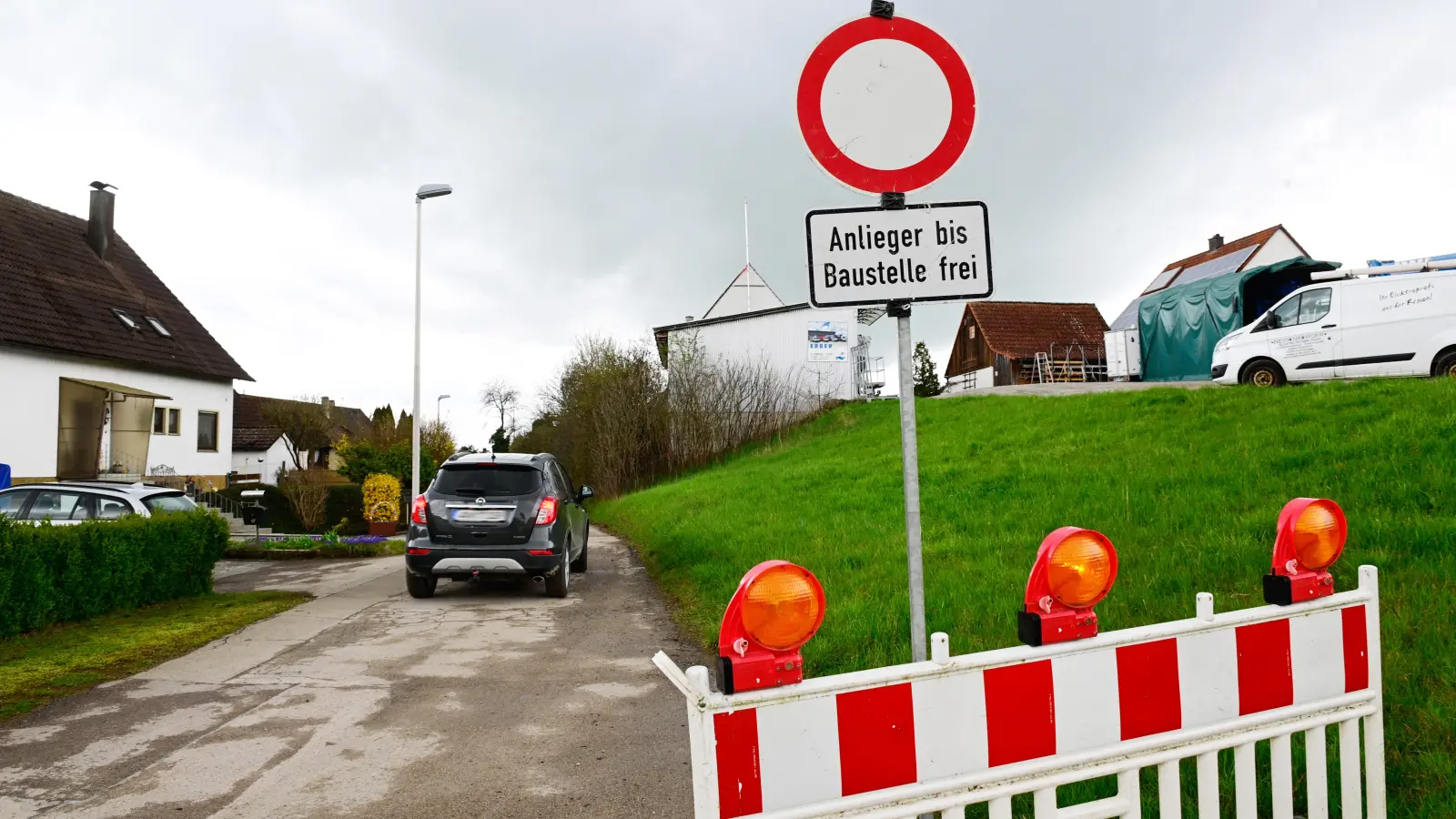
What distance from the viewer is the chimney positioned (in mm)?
30398

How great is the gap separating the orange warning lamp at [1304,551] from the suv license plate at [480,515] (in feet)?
29.0

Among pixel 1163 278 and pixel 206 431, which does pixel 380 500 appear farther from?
pixel 1163 278

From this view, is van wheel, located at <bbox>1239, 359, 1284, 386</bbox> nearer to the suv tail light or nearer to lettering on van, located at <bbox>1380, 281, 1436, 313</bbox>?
lettering on van, located at <bbox>1380, 281, 1436, 313</bbox>

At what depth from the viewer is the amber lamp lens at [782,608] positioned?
6.41 feet

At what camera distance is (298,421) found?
68062 millimetres

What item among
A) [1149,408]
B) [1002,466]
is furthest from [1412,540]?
[1149,408]

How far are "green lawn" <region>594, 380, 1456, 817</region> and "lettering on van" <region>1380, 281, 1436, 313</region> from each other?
3.79 metres

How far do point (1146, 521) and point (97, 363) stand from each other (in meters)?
28.6

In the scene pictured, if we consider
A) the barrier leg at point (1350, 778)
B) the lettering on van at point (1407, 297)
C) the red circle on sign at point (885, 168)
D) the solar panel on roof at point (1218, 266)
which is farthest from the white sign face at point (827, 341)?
the barrier leg at point (1350, 778)

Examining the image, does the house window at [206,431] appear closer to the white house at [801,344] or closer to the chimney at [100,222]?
the chimney at [100,222]

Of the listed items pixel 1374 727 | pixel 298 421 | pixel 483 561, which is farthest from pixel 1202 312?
pixel 298 421

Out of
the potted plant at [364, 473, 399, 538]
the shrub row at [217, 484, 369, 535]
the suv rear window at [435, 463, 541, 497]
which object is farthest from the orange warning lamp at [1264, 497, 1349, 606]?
the shrub row at [217, 484, 369, 535]

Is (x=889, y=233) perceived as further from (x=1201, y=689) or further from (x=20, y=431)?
(x=20, y=431)

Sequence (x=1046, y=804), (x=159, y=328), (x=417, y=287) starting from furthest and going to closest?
(x=159, y=328)
(x=417, y=287)
(x=1046, y=804)
